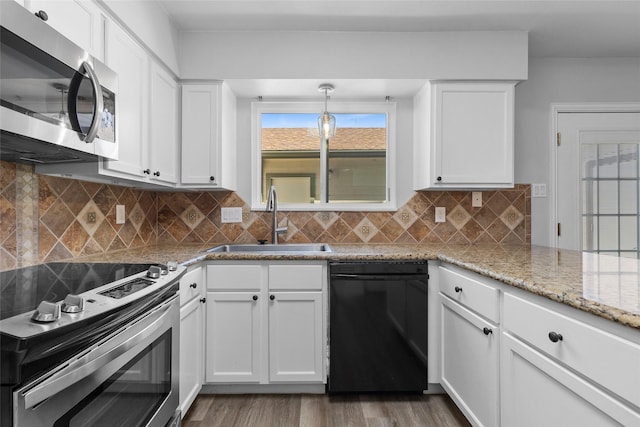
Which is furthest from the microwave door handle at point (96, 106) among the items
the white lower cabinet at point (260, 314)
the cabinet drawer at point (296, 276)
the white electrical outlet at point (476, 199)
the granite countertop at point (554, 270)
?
the white electrical outlet at point (476, 199)

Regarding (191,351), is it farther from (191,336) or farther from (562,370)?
(562,370)

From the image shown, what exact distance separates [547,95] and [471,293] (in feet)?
6.58

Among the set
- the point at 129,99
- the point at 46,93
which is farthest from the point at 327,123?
the point at 46,93

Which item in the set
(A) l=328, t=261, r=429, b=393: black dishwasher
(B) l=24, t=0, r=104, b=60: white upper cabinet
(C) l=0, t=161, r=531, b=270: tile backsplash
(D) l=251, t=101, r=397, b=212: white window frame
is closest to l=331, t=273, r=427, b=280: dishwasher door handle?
(A) l=328, t=261, r=429, b=393: black dishwasher

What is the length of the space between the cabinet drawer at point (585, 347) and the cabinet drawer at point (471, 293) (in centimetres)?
16

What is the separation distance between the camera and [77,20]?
1420 mm

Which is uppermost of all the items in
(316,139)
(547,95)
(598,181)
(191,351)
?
(547,95)

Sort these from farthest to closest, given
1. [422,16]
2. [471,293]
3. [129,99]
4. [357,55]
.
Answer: [357,55] → [422,16] → [129,99] → [471,293]

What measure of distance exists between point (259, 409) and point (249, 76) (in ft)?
6.65

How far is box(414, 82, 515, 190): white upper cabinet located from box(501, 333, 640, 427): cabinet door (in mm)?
1313

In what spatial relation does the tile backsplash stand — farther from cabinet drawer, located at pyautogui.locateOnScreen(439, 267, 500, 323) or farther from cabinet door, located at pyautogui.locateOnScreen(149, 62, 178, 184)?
cabinet drawer, located at pyautogui.locateOnScreen(439, 267, 500, 323)

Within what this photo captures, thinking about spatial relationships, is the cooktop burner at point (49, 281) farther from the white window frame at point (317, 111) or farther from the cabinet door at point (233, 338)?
the white window frame at point (317, 111)

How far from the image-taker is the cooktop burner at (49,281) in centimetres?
90

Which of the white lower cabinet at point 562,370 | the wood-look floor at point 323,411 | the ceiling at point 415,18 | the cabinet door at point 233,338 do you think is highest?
the ceiling at point 415,18
